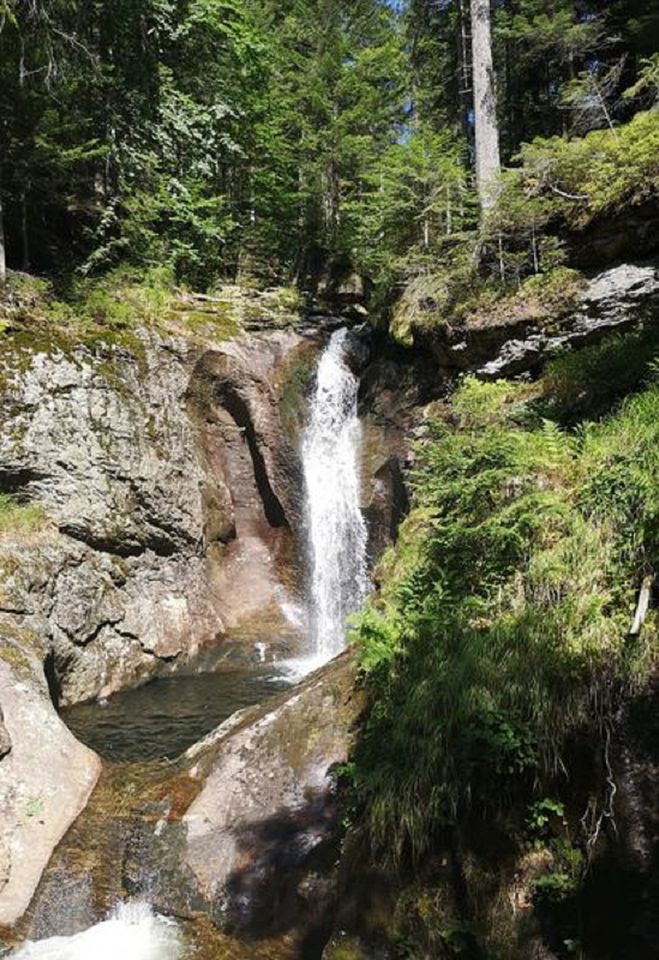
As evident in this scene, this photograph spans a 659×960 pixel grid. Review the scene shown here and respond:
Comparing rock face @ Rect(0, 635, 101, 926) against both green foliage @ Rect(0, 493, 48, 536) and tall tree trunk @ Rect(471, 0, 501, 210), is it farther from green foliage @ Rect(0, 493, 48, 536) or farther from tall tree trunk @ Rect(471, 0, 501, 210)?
tall tree trunk @ Rect(471, 0, 501, 210)

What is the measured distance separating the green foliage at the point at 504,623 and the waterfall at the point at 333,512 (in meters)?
6.22

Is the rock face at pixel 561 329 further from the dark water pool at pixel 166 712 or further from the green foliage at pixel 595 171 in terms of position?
the dark water pool at pixel 166 712

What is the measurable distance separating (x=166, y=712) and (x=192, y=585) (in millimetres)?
3082

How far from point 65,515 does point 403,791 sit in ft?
26.1

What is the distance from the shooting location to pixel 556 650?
4.50 m

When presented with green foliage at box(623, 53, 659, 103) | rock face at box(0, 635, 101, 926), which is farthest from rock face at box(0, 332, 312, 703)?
green foliage at box(623, 53, 659, 103)

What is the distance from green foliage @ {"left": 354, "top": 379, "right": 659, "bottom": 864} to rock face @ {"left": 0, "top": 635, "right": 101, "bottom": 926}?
282 cm

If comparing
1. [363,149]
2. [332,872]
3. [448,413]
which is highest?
[363,149]

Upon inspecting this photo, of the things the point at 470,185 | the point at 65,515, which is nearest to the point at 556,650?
the point at 65,515

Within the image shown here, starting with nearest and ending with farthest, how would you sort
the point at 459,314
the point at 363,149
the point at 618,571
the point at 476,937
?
Result: the point at 476,937
the point at 618,571
the point at 459,314
the point at 363,149

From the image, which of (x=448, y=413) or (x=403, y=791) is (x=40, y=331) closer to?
(x=448, y=413)

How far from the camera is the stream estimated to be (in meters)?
4.87

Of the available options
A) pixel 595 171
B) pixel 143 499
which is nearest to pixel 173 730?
pixel 143 499

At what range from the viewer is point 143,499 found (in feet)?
38.6
